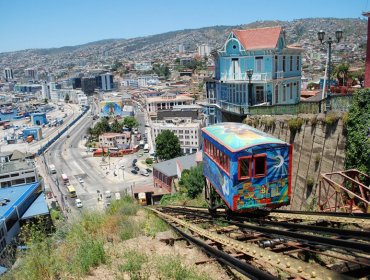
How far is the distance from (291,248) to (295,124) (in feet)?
33.7

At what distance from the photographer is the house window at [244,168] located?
9.57 metres

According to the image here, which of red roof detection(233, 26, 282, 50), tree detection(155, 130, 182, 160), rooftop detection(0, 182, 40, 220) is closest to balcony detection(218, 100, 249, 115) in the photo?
red roof detection(233, 26, 282, 50)

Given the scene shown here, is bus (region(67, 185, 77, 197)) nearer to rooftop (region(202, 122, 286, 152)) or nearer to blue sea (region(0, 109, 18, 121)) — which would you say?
rooftop (region(202, 122, 286, 152))

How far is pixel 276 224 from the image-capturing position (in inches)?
293

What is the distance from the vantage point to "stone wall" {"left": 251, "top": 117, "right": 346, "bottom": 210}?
43.0 ft

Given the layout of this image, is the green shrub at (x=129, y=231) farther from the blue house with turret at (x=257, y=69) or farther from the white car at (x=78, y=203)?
the white car at (x=78, y=203)

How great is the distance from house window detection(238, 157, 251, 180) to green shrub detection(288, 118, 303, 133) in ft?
21.5

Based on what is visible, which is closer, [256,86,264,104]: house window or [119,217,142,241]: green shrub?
[119,217,142,241]: green shrub

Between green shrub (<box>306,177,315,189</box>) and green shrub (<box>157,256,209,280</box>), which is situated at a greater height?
green shrub (<box>157,256,209,280</box>)

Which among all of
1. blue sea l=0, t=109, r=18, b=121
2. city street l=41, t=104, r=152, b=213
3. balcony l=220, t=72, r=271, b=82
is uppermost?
balcony l=220, t=72, r=271, b=82

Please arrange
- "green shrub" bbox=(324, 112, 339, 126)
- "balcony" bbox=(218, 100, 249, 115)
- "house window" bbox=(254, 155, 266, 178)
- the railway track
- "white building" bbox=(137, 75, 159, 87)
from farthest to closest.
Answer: "white building" bbox=(137, 75, 159, 87) < "balcony" bbox=(218, 100, 249, 115) < "green shrub" bbox=(324, 112, 339, 126) < "house window" bbox=(254, 155, 266, 178) < the railway track

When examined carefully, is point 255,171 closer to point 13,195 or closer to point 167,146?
point 13,195

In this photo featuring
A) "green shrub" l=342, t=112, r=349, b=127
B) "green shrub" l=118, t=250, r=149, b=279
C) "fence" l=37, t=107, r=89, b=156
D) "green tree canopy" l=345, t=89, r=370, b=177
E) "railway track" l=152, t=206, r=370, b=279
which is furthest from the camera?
"fence" l=37, t=107, r=89, b=156

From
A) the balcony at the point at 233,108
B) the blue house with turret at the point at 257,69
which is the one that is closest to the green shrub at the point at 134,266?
the balcony at the point at 233,108
